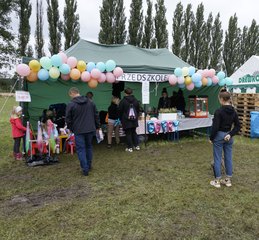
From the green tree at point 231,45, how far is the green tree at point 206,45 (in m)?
1.90

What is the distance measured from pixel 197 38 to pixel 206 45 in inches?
41.6

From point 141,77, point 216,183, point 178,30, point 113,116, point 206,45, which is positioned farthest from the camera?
point 206,45

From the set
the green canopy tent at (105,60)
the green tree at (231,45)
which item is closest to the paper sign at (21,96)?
the green canopy tent at (105,60)

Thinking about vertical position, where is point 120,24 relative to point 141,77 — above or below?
above

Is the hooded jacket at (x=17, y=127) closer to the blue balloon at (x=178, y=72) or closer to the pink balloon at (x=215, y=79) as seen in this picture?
the blue balloon at (x=178, y=72)

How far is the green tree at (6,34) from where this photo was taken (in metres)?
21.6

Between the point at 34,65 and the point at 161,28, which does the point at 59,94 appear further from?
the point at 161,28

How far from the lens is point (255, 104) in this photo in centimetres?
829

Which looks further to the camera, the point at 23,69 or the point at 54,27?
the point at 54,27

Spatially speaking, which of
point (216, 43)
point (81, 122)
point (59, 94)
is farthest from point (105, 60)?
point (216, 43)

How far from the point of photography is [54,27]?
20.9 m

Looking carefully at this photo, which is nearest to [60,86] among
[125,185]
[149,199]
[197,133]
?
[197,133]

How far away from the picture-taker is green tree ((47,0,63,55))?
20734 mm

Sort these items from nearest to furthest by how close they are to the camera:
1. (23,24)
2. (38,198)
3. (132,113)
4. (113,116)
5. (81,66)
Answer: (38,198) < (81,66) < (132,113) < (113,116) < (23,24)
